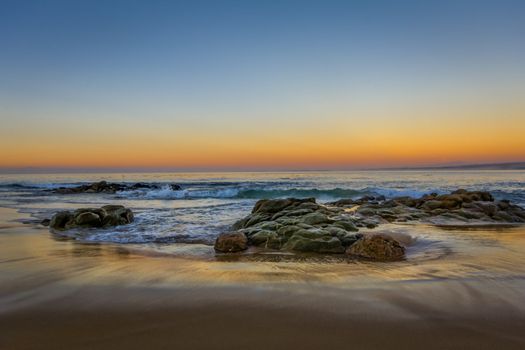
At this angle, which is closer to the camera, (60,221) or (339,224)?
(339,224)

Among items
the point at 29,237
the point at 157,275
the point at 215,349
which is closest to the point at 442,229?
the point at 157,275

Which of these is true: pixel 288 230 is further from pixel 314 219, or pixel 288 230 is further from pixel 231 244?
pixel 231 244

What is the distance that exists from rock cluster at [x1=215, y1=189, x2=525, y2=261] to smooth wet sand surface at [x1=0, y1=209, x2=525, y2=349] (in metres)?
0.65

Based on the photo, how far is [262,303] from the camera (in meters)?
3.52

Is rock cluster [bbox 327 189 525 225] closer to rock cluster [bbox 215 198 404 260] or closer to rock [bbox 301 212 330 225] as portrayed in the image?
rock [bbox 301 212 330 225]

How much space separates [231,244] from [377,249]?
2520mm

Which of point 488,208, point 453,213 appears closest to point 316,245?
point 453,213

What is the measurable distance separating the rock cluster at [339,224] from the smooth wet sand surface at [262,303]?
65 centimetres

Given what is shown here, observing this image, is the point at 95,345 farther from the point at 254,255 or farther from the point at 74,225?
the point at 74,225

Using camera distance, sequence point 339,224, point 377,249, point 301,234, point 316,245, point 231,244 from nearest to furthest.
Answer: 1. point 377,249
2. point 316,245
3. point 231,244
4. point 301,234
5. point 339,224

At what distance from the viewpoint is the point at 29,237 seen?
7.98 m

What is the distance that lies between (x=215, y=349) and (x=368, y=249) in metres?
3.95

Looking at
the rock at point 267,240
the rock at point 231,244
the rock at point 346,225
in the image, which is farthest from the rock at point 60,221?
the rock at point 346,225

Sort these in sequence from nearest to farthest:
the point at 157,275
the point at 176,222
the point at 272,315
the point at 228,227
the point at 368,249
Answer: the point at 272,315
the point at 157,275
the point at 368,249
the point at 228,227
the point at 176,222
